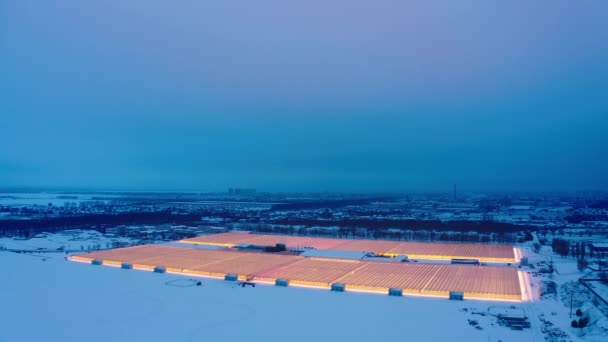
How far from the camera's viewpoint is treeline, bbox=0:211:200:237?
1384 inches

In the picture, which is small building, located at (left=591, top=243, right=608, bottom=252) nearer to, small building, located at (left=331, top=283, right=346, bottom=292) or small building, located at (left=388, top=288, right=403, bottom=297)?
small building, located at (left=388, top=288, right=403, bottom=297)

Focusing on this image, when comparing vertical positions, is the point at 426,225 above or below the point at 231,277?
above

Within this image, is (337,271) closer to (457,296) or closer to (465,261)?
(457,296)

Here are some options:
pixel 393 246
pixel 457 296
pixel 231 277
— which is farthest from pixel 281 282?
pixel 393 246

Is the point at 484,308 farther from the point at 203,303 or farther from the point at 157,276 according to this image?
the point at 157,276

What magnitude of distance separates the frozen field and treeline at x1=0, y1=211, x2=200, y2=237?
782 inches

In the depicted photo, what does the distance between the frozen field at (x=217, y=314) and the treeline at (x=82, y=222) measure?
19.9 metres

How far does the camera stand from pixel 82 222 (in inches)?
1592

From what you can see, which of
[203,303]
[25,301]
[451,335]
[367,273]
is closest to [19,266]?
[25,301]

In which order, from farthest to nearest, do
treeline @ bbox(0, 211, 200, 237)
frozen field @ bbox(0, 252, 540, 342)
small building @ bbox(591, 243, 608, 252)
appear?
treeline @ bbox(0, 211, 200, 237)
small building @ bbox(591, 243, 608, 252)
frozen field @ bbox(0, 252, 540, 342)

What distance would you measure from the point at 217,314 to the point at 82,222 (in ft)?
105

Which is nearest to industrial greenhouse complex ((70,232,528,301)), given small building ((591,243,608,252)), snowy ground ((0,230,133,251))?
small building ((591,243,608,252))

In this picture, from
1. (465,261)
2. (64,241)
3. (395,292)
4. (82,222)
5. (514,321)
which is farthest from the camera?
(82,222)

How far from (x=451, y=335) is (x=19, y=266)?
18381 mm
